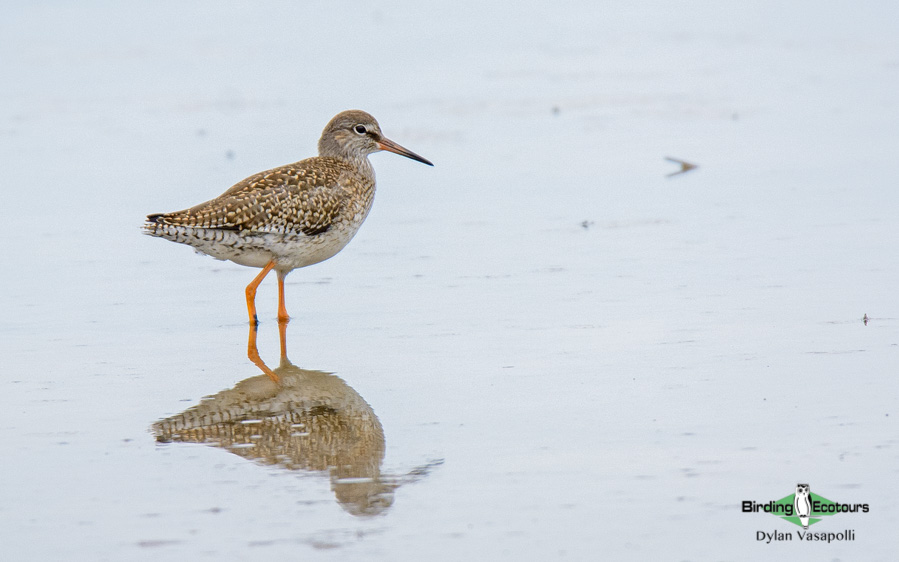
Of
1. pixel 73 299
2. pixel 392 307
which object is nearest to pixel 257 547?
pixel 392 307

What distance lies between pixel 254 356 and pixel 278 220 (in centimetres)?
115

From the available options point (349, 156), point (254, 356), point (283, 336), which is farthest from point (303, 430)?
point (349, 156)

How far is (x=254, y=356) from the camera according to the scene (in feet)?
23.5

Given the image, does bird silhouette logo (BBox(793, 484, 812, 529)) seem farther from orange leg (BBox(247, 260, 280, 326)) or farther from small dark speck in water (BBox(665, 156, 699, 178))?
small dark speck in water (BBox(665, 156, 699, 178))

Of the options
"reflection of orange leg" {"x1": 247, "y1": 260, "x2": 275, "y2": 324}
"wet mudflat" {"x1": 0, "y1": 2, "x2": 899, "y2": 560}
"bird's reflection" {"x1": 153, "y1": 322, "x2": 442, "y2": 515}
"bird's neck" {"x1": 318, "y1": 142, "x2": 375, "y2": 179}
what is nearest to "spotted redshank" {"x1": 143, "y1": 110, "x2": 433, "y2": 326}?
"reflection of orange leg" {"x1": 247, "y1": 260, "x2": 275, "y2": 324}

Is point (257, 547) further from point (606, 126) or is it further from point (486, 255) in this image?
point (606, 126)

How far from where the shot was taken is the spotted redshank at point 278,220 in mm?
7855

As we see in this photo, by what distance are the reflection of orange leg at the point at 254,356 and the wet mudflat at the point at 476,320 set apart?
0.07m

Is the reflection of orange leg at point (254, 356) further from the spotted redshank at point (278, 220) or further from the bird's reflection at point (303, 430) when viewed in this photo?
the spotted redshank at point (278, 220)

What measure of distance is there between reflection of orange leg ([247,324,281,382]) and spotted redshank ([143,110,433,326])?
12.8 inches

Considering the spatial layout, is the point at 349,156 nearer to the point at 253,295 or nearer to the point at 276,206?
the point at 276,206

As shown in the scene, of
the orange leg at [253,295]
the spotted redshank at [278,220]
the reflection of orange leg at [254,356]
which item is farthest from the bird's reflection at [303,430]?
the spotted redshank at [278,220]

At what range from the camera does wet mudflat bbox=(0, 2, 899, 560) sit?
4777mm

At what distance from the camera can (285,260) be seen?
8195mm
